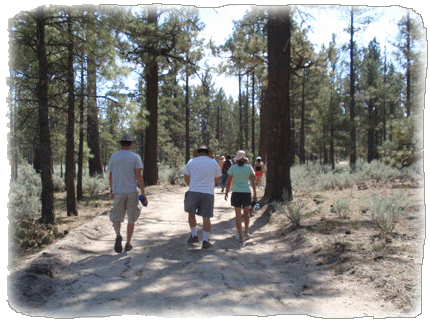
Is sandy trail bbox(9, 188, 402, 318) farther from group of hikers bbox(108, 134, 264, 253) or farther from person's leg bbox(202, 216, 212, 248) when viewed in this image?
group of hikers bbox(108, 134, 264, 253)

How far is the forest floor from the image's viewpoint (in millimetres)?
3330

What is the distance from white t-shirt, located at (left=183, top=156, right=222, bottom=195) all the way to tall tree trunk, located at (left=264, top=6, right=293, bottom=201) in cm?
449

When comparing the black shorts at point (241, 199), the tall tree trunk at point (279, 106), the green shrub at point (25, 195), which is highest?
the tall tree trunk at point (279, 106)

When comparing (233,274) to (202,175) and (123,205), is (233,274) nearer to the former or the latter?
(202,175)

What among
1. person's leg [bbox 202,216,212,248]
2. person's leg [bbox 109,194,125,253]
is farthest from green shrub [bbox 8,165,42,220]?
person's leg [bbox 202,216,212,248]

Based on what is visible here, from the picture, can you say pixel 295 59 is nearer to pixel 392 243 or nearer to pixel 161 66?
pixel 161 66

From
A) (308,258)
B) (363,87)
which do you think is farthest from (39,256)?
(363,87)

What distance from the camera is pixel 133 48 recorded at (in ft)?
45.2

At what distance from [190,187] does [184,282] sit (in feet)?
7.21

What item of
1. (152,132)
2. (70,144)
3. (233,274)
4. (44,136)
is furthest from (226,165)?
(233,274)

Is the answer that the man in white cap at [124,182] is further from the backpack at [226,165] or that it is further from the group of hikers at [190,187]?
the backpack at [226,165]

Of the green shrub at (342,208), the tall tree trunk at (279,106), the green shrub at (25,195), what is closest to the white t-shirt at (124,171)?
the green shrub at (25,195)

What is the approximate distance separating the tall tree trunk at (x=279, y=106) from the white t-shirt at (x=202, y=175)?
177 inches

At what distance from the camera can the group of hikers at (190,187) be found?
545cm
